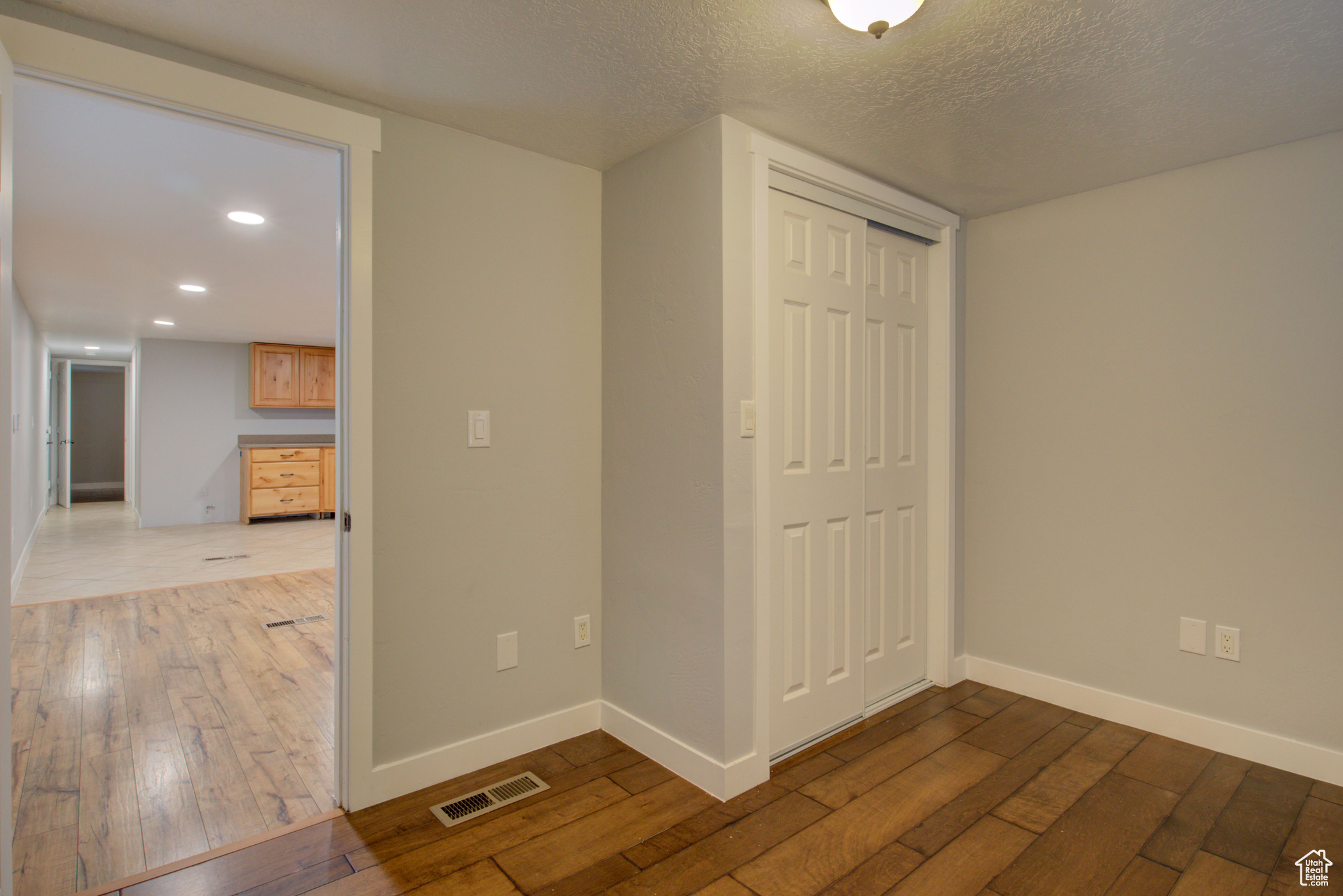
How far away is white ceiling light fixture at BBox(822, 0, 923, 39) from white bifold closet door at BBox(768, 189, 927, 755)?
0.80m

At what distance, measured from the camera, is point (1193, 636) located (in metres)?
2.51

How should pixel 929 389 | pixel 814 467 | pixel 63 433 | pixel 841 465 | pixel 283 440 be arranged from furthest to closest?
pixel 63 433
pixel 283 440
pixel 929 389
pixel 841 465
pixel 814 467

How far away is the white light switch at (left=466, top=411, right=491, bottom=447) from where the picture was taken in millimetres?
2270

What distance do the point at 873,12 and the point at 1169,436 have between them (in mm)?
1991

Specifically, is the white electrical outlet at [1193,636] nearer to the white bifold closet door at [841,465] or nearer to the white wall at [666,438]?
the white bifold closet door at [841,465]

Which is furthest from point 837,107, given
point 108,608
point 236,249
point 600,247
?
point 108,608

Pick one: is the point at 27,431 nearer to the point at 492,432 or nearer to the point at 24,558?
the point at 24,558

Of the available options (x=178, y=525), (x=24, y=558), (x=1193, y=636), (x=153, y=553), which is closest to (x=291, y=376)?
(x=178, y=525)

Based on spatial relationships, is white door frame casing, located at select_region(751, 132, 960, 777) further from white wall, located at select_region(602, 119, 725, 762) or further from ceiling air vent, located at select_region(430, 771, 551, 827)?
ceiling air vent, located at select_region(430, 771, 551, 827)

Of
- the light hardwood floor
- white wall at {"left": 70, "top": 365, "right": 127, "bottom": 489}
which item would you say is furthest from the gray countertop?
white wall at {"left": 70, "top": 365, "right": 127, "bottom": 489}

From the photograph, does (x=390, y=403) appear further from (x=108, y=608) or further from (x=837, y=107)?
(x=108, y=608)

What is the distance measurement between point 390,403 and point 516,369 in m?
0.45

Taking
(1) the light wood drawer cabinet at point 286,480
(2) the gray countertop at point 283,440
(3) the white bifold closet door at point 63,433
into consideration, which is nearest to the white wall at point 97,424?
(3) the white bifold closet door at point 63,433

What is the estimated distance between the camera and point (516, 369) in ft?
7.84
